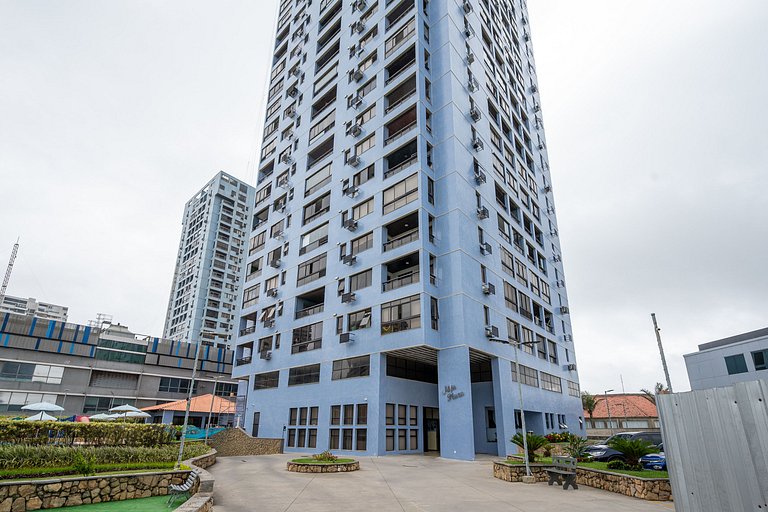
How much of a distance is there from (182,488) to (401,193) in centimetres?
2617

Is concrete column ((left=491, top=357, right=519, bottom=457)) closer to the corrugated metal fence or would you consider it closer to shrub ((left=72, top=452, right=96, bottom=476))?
shrub ((left=72, top=452, right=96, bottom=476))

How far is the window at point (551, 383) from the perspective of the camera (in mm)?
41906

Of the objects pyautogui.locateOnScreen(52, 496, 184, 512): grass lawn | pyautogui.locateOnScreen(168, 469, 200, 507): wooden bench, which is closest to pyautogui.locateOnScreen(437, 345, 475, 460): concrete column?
pyautogui.locateOnScreen(168, 469, 200, 507): wooden bench

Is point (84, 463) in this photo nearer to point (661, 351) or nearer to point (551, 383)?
point (661, 351)

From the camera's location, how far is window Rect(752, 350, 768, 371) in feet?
145

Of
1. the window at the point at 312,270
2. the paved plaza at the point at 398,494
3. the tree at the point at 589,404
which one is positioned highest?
the window at the point at 312,270

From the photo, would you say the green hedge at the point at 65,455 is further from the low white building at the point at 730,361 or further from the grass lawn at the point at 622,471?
the low white building at the point at 730,361

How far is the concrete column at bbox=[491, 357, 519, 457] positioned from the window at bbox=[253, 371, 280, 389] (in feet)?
67.0

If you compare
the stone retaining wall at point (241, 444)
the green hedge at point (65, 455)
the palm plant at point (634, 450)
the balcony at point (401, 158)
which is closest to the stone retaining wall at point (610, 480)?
the palm plant at point (634, 450)

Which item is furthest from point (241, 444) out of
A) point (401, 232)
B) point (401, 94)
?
point (401, 94)

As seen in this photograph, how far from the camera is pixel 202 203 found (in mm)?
114438

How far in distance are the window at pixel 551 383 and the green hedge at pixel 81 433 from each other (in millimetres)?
33724

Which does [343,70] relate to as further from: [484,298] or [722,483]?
[722,483]

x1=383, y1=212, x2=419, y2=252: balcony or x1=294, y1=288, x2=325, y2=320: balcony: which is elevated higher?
x1=383, y1=212, x2=419, y2=252: balcony
